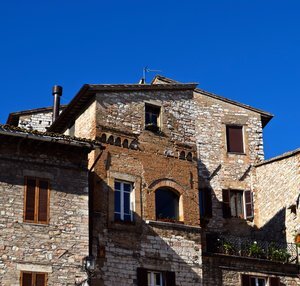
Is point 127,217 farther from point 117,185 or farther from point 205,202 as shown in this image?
point 205,202

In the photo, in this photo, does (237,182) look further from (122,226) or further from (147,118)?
(122,226)

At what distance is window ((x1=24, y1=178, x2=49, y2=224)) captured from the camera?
22.9m

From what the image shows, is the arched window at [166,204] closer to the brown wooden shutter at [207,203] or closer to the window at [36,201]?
the window at [36,201]

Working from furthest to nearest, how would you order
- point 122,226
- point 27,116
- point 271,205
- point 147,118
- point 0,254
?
point 27,116
point 271,205
point 147,118
point 122,226
point 0,254

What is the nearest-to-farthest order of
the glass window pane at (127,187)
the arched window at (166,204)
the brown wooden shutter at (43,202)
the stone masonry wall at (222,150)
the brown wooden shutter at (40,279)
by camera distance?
the brown wooden shutter at (40,279), the brown wooden shutter at (43,202), the glass window pane at (127,187), the arched window at (166,204), the stone masonry wall at (222,150)

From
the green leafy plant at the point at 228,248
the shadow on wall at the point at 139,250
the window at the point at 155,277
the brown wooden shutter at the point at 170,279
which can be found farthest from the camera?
the green leafy plant at the point at 228,248

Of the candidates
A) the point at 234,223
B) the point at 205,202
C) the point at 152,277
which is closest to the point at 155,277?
the point at 152,277

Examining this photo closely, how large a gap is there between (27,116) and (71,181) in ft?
39.3

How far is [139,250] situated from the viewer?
25344 mm

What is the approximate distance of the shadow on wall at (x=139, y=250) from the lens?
80.7 feet

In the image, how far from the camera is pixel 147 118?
2773 centimetres

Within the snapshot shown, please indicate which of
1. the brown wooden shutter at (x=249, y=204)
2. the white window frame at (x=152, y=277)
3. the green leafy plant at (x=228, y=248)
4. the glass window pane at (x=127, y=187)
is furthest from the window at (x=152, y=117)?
the brown wooden shutter at (x=249, y=204)

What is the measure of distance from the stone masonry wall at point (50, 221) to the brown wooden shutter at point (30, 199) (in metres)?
0.17

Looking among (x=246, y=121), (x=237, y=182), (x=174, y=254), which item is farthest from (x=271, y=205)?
(x=174, y=254)
